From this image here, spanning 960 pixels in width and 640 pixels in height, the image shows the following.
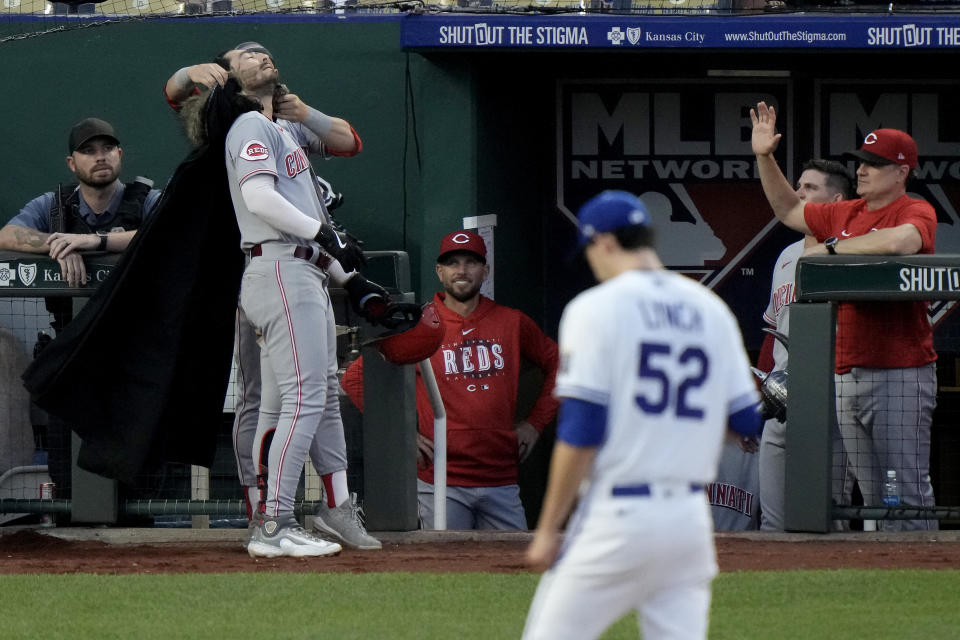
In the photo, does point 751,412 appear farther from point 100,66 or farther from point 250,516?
point 100,66

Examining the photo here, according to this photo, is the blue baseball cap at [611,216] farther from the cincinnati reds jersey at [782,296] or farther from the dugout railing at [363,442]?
the cincinnati reds jersey at [782,296]

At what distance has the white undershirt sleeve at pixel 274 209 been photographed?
5273 mm

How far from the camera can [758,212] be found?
29.6ft

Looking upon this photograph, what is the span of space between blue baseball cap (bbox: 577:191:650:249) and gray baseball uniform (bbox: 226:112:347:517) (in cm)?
233

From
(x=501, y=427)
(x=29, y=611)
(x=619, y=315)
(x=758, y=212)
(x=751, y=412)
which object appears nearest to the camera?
(x=619, y=315)

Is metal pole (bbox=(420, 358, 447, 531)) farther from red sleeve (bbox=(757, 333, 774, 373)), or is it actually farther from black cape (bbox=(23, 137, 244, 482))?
red sleeve (bbox=(757, 333, 774, 373))

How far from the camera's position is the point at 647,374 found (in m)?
3.07

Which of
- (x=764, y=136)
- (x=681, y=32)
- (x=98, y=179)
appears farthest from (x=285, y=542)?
(x=681, y=32)

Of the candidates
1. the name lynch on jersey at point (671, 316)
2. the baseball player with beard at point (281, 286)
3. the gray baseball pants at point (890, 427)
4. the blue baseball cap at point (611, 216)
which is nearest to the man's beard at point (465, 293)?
the baseball player with beard at point (281, 286)

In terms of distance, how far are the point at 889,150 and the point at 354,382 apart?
2.51m

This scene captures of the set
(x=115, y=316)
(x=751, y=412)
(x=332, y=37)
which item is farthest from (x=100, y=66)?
(x=751, y=412)

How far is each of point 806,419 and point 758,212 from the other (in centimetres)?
316

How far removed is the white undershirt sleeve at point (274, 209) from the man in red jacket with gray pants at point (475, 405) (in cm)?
165

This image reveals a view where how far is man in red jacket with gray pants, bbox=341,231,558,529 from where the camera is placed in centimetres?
705
